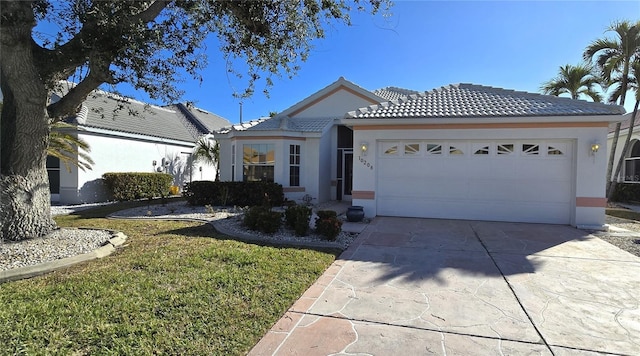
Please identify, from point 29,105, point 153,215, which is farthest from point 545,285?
point 153,215

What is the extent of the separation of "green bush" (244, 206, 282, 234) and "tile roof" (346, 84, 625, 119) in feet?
15.6

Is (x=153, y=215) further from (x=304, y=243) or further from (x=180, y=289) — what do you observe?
(x=180, y=289)

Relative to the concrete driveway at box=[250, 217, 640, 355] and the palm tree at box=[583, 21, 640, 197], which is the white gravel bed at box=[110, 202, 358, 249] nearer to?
the concrete driveway at box=[250, 217, 640, 355]

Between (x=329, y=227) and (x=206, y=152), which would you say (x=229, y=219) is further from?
(x=206, y=152)

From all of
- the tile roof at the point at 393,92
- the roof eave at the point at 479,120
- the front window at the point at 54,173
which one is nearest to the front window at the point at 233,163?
the roof eave at the point at 479,120

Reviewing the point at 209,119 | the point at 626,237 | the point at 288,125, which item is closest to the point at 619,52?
the point at 626,237

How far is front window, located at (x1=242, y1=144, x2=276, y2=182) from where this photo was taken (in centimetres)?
1503

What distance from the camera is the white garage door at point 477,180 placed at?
10.3 metres

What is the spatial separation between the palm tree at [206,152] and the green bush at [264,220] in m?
14.1

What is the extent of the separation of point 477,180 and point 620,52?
441 inches

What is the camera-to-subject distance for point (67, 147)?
11516 mm

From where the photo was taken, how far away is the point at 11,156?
6.36 meters

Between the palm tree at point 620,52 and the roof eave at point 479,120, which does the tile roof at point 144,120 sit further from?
the palm tree at point 620,52

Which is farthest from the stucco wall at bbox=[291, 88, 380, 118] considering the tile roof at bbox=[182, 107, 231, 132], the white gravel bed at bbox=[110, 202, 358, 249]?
the tile roof at bbox=[182, 107, 231, 132]
